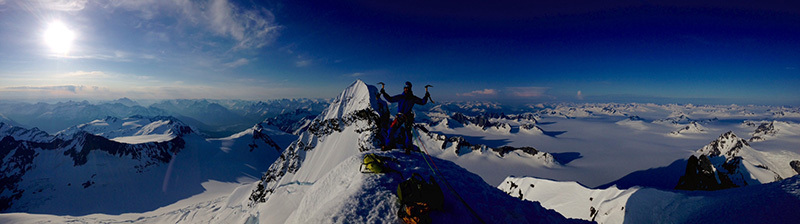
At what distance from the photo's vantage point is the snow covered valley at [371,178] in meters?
7.80

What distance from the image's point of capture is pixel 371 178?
22.9 feet

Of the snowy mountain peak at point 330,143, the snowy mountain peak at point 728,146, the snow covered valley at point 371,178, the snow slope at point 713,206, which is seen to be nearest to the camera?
the snow slope at point 713,206

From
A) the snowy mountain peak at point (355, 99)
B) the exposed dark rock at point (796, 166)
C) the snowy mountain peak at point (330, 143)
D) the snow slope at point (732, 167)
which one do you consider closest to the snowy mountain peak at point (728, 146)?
the snow slope at point (732, 167)

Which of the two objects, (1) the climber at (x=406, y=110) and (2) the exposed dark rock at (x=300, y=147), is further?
(2) the exposed dark rock at (x=300, y=147)

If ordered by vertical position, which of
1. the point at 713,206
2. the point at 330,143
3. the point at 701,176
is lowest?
the point at 330,143

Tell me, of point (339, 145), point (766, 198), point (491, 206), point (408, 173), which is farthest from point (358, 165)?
point (339, 145)

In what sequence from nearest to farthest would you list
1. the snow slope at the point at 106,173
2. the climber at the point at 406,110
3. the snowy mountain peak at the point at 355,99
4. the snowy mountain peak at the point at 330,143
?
1. the climber at the point at 406,110
2. the snowy mountain peak at the point at 330,143
3. the snowy mountain peak at the point at 355,99
4. the snow slope at the point at 106,173

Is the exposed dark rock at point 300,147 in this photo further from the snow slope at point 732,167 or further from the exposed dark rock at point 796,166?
the exposed dark rock at point 796,166

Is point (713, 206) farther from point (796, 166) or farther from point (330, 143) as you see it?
point (796, 166)

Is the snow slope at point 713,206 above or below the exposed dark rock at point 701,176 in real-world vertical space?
above

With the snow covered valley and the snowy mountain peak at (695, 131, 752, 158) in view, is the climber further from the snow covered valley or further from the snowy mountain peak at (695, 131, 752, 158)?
the snowy mountain peak at (695, 131, 752, 158)

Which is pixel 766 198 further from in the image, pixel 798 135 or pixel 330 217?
pixel 798 135

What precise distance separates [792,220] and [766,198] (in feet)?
4.55

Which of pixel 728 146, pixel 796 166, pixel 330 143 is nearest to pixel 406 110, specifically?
pixel 330 143
